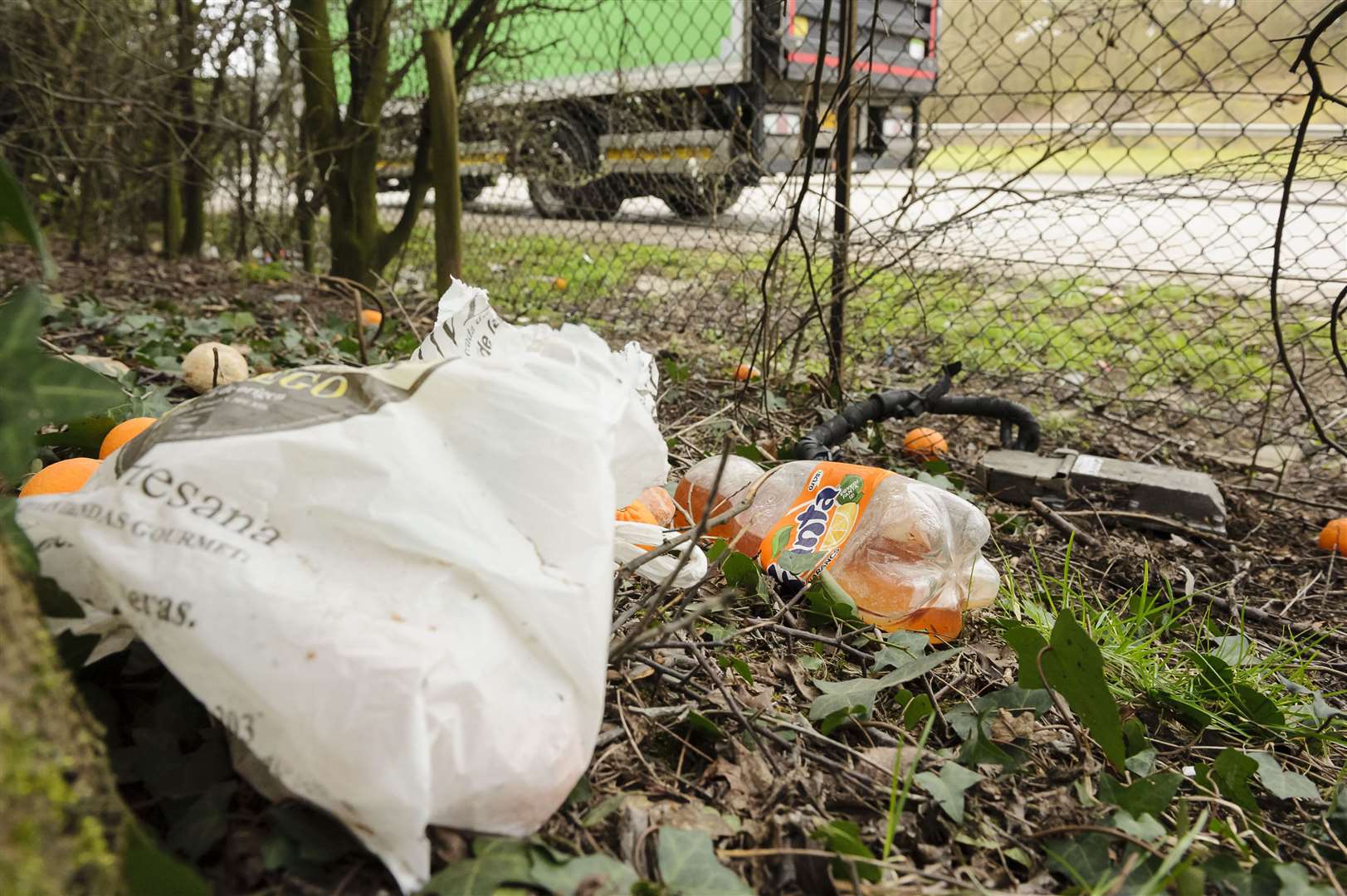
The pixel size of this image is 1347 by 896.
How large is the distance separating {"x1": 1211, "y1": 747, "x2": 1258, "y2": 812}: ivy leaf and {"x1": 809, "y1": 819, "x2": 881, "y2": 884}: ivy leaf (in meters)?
0.55

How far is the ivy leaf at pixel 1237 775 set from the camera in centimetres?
114

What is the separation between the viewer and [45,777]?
1.98ft

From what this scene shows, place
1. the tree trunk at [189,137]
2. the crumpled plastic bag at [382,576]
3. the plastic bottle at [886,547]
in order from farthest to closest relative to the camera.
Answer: the tree trunk at [189,137]
the plastic bottle at [886,547]
the crumpled plastic bag at [382,576]

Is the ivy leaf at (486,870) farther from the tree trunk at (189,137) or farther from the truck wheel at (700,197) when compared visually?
the tree trunk at (189,137)

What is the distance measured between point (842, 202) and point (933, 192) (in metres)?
0.28

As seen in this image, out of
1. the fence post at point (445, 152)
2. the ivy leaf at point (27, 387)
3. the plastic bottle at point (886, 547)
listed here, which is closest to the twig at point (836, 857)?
the plastic bottle at point (886, 547)

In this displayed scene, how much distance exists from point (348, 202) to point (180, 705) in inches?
144

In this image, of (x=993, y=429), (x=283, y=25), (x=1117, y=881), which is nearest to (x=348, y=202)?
(x=283, y=25)

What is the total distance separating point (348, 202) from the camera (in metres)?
4.15

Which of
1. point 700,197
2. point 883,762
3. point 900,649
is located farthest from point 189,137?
point 883,762

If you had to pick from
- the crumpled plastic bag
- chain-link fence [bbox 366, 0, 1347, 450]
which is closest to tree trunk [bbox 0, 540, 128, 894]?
the crumpled plastic bag

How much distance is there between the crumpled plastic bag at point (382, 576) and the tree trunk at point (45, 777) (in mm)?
111

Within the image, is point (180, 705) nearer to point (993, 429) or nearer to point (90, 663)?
point (90, 663)

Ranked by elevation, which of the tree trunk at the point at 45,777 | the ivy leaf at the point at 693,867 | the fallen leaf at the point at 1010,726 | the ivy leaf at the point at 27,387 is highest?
the ivy leaf at the point at 27,387
